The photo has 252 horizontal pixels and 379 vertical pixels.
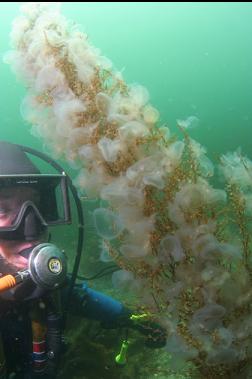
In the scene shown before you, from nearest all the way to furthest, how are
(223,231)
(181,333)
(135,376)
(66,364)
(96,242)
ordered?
(181,333) < (223,231) < (135,376) < (66,364) < (96,242)

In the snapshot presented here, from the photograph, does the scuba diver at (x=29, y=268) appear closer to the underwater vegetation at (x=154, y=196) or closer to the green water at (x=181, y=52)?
the underwater vegetation at (x=154, y=196)

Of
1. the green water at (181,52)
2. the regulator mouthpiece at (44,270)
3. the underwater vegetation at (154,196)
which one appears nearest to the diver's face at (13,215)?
the regulator mouthpiece at (44,270)

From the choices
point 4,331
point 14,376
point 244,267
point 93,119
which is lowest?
point 14,376

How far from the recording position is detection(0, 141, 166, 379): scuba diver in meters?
2.71

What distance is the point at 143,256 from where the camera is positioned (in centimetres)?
295

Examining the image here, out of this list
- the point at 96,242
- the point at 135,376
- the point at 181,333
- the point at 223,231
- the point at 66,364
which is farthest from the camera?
the point at 96,242

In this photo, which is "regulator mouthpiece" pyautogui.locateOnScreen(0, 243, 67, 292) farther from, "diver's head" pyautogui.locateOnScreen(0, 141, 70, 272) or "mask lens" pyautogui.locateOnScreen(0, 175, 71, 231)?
"mask lens" pyautogui.locateOnScreen(0, 175, 71, 231)

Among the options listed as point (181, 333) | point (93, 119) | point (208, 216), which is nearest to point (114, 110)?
point (93, 119)

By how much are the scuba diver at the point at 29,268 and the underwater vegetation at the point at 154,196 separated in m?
0.49

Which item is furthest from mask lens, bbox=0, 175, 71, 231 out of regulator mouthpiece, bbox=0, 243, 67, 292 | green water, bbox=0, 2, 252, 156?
green water, bbox=0, 2, 252, 156

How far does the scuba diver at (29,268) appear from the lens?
107 inches

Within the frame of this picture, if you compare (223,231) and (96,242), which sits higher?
(223,231)

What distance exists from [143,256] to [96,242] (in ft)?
27.9

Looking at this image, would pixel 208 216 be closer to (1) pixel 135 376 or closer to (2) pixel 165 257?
(2) pixel 165 257
